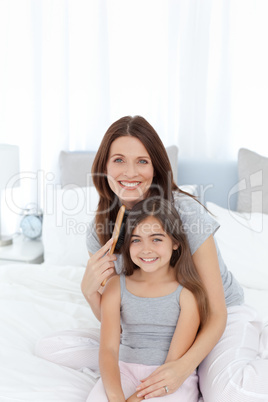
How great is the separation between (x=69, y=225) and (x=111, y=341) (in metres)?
1.14

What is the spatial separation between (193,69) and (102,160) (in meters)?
1.28

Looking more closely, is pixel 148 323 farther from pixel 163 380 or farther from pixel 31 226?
pixel 31 226

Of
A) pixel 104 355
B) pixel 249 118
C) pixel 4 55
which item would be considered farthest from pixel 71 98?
pixel 104 355

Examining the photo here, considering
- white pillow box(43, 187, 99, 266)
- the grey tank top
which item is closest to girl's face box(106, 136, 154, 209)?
the grey tank top

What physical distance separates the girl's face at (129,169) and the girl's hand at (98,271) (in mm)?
234

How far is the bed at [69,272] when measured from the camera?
1397 mm

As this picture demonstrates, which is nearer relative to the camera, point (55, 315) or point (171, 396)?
point (171, 396)

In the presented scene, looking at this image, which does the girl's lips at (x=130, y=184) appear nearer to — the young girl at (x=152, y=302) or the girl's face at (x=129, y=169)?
the girl's face at (x=129, y=169)

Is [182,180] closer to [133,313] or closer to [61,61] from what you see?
[61,61]

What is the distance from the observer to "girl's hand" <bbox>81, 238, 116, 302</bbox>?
1473mm

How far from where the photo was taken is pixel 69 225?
97.0 inches

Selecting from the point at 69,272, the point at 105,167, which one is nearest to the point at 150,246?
the point at 105,167

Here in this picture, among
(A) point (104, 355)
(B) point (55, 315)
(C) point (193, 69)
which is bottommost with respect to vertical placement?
(B) point (55, 315)

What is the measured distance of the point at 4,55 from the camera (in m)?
2.90
